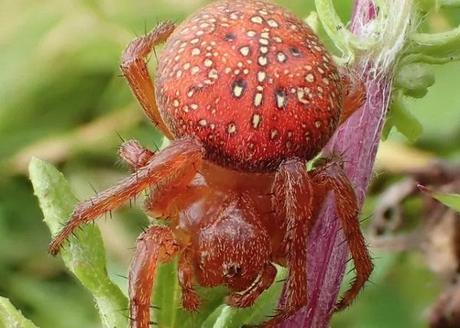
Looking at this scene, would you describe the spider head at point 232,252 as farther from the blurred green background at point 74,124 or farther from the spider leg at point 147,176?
the blurred green background at point 74,124

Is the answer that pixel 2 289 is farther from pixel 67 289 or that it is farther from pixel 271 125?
pixel 271 125

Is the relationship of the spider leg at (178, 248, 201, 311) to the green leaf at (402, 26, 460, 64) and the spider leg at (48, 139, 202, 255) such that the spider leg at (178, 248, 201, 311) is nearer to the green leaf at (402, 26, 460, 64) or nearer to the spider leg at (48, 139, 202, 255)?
the spider leg at (48, 139, 202, 255)

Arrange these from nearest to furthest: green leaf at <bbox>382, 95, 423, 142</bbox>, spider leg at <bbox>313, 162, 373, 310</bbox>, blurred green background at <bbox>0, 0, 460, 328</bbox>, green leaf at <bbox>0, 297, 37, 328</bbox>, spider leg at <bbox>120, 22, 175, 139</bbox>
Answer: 1. green leaf at <bbox>0, 297, 37, 328</bbox>
2. spider leg at <bbox>313, 162, 373, 310</bbox>
3. green leaf at <bbox>382, 95, 423, 142</bbox>
4. spider leg at <bbox>120, 22, 175, 139</bbox>
5. blurred green background at <bbox>0, 0, 460, 328</bbox>

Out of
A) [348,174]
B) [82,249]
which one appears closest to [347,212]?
[348,174]

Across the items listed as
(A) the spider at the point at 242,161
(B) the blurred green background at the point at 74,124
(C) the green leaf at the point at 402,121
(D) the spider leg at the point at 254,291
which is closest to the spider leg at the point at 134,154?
(A) the spider at the point at 242,161

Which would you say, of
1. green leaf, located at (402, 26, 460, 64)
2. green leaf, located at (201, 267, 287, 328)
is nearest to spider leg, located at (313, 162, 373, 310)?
green leaf, located at (201, 267, 287, 328)

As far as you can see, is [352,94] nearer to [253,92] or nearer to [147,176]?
[253,92]
